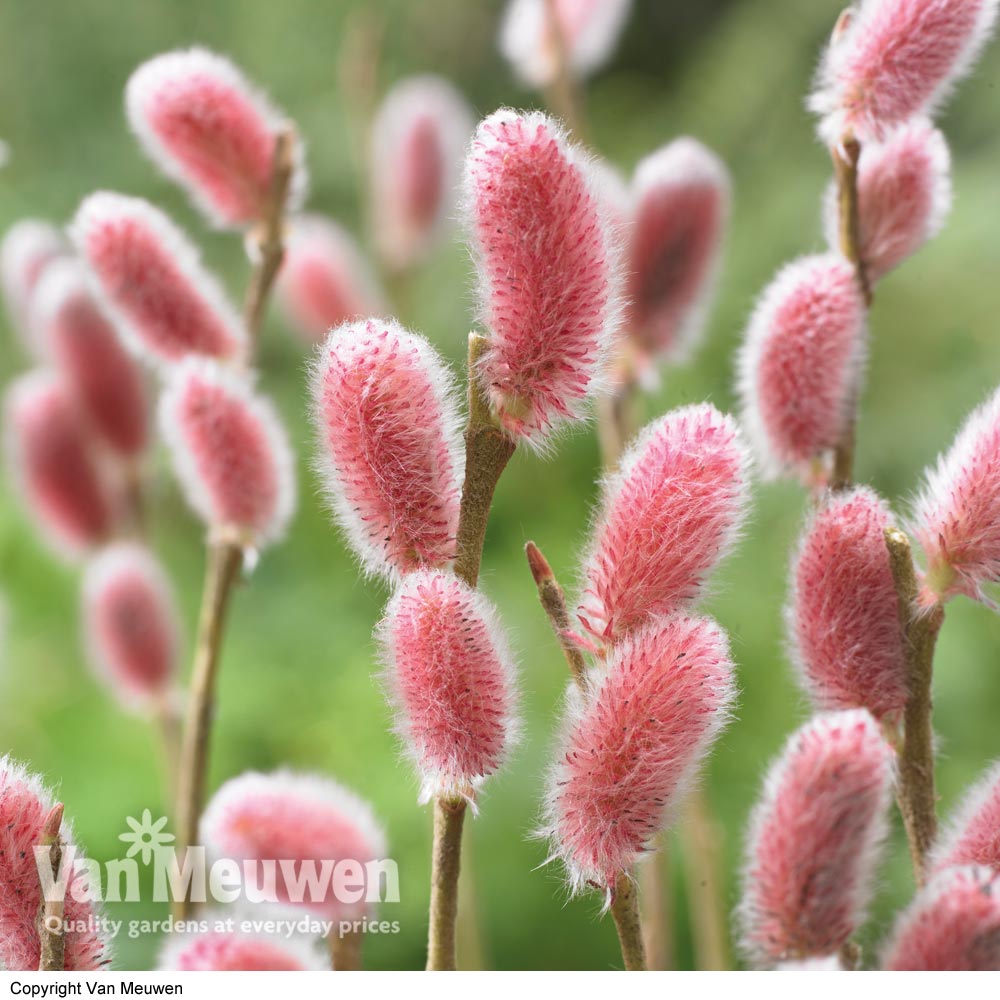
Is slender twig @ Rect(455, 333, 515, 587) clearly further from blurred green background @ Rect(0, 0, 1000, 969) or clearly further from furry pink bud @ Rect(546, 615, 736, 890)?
blurred green background @ Rect(0, 0, 1000, 969)

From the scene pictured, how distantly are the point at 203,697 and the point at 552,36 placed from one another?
44cm

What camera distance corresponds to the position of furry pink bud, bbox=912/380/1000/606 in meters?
0.38

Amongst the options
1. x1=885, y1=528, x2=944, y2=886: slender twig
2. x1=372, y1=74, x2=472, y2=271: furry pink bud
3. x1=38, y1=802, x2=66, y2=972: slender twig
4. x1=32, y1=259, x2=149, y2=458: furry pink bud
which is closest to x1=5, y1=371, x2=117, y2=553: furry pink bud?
x1=32, y1=259, x2=149, y2=458: furry pink bud

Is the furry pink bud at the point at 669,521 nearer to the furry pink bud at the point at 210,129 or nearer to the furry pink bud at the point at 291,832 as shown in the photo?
the furry pink bud at the point at 291,832

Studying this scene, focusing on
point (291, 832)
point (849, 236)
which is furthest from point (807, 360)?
point (291, 832)

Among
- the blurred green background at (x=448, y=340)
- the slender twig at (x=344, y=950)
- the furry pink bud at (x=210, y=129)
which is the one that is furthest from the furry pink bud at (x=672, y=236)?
the slender twig at (x=344, y=950)

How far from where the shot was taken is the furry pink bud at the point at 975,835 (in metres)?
0.37

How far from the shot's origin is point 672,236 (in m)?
0.55

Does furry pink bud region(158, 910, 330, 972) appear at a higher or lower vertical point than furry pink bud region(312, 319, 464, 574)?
lower

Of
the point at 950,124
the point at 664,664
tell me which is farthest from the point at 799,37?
the point at 664,664

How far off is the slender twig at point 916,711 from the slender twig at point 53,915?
0.28 meters

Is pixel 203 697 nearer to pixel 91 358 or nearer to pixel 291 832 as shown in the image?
pixel 291 832

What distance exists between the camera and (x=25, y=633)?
1.11m
